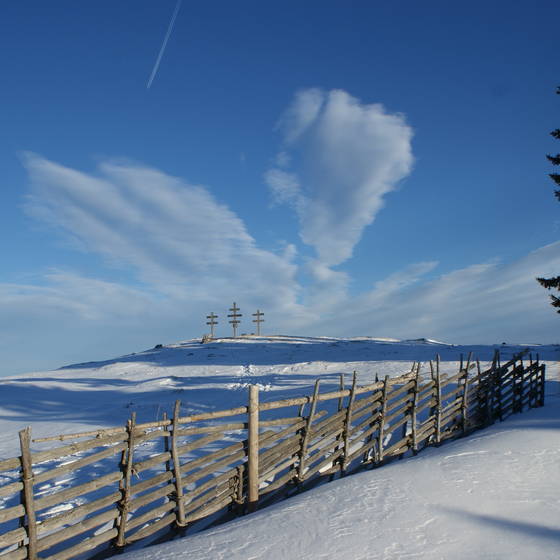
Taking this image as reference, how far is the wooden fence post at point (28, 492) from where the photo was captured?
4219mm

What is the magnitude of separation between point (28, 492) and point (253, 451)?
2861 mm

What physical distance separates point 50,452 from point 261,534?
2.32m

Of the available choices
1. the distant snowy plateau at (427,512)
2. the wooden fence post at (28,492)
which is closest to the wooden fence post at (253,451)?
the distant snowy plateau at (427,512)

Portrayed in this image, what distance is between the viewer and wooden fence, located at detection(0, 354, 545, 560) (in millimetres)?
4574

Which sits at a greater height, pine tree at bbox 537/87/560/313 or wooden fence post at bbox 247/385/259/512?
pine tree at bbox 537/87/560/313

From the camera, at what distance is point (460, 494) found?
5.04m

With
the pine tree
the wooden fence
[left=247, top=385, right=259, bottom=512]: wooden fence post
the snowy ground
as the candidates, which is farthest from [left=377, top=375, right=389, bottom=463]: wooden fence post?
the pine tree

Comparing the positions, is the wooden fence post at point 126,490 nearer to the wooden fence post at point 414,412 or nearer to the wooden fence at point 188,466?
the wooden fence at point 188,466

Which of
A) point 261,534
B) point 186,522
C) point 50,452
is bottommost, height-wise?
point 186,522

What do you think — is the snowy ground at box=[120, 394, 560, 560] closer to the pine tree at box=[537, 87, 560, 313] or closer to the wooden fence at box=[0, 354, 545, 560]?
the wooden fence at box=[0, 354, 545, 560]

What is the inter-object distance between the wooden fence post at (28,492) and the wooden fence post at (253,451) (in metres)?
2.74

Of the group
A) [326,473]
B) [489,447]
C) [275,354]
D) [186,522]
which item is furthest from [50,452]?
[275,354]

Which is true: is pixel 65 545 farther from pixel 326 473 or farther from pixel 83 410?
pixel 83 410

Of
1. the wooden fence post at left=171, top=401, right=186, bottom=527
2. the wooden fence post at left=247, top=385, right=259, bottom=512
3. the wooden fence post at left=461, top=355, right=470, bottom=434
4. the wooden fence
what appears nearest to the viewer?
the wooden fence
